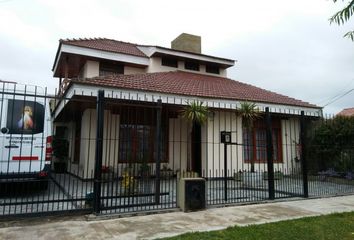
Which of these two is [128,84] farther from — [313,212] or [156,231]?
[313,212]

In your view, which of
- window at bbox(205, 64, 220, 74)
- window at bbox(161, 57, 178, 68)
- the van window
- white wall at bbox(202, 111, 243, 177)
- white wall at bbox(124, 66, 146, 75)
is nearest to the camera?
the van window

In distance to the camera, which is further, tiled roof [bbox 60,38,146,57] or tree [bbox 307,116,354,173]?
tiled roof [bbox 60,38,146,57]

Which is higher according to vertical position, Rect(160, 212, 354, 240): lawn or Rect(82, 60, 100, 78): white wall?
Rect(82, 60, 100, 78): white wall

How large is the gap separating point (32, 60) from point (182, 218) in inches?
634

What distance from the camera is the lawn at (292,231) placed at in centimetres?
454

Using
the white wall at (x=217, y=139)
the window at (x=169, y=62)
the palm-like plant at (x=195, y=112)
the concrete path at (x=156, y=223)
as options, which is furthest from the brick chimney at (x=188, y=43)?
the concrete path at (x=156, y=223)

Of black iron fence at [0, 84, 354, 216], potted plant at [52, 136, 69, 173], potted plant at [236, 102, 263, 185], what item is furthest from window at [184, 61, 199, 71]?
potted plant at [52, 136, 69, 173]

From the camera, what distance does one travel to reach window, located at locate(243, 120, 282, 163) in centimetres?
1305

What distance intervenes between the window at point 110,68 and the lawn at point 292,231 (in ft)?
37.3

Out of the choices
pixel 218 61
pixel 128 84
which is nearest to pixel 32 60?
pixel 128 84

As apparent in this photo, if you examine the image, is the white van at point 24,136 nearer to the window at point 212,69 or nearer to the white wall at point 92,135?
the white wall at point 92,135

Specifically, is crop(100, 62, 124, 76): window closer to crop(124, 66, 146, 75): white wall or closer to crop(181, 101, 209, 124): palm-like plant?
crop(124, 66, 146, 75): white wall

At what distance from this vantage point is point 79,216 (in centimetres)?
573

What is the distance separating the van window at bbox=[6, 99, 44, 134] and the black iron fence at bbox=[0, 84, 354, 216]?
0.08 feet
